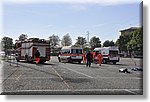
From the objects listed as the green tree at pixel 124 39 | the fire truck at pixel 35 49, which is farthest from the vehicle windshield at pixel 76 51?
the green tree at pixel 124 39

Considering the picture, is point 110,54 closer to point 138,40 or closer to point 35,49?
point 35,49

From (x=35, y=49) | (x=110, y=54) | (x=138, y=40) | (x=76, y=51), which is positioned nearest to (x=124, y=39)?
(x=110, y=54)

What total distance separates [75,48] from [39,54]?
12.1 ft

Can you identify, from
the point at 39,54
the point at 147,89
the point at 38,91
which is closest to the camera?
the point at 147,89

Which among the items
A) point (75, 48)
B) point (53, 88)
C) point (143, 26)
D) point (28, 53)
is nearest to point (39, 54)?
point (28, 53)

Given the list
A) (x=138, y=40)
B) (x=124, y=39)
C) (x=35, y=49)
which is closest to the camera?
Answer: (x=138, y=40)

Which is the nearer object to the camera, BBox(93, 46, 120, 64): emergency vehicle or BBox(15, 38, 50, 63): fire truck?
BBox(15, 38, 50, 63): fire truck

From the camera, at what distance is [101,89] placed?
10.0 metres

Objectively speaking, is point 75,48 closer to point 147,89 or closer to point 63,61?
point 63,61

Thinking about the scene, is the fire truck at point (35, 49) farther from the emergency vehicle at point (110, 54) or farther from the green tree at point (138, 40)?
the green tree at point (138, 40)

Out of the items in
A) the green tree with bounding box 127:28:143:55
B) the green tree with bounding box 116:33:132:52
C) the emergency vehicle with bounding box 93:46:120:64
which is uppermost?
the green tree with bounding box 116:33:132:52

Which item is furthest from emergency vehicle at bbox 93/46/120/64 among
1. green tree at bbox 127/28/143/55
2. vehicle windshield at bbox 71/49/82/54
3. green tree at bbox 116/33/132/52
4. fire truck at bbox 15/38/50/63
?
green tree at bbox 127/28/143/55

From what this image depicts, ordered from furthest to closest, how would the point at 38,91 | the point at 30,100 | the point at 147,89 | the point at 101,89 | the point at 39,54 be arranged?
the point at 39,54 < the point at 101,89 < the point at 38,91 < the point at 147,89 < the point at 30,100

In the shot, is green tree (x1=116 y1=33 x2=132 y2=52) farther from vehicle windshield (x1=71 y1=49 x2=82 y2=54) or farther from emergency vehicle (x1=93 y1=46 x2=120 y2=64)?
vehicle windshield (x1=71 y1=49 x2=82 y2=54)
